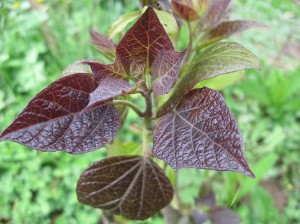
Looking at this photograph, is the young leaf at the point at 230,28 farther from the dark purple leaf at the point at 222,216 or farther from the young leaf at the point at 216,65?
the dark purple leaf at the point at 222,216

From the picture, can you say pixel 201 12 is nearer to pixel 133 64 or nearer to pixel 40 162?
pixel 133 64

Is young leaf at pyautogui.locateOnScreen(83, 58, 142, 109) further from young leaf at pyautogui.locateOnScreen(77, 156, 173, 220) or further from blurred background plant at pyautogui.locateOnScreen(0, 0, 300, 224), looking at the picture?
blurred background plant at pyautogui.locateOnScreen(0, 0, 300, 224)

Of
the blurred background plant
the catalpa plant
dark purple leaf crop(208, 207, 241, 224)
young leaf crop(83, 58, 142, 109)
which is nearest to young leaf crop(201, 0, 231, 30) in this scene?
the catalpa plant

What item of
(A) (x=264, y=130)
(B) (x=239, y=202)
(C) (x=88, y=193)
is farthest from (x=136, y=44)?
(A) (x=264, y=130)

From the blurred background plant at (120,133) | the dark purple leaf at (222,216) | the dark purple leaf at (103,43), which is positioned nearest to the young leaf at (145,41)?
the dark purple leaf at (103,43)

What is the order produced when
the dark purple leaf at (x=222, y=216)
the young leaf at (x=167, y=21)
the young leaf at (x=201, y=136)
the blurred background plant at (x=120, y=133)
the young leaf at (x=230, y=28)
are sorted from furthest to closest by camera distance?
the blurred background plant at (x=120, y=133)
the dark purple leaf at (x=222, y=216)
the young leaf at (x=230, y=28)
the young leaf at (x=167, y=21)
the young leaf at (x=201, y=136)

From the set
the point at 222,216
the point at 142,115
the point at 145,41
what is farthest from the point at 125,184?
the point at 222,216

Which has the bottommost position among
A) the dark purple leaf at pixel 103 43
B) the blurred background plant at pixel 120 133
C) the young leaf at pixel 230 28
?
the blurred background plant at pixel 120 133

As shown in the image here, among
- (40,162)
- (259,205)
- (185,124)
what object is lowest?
(259,205)
